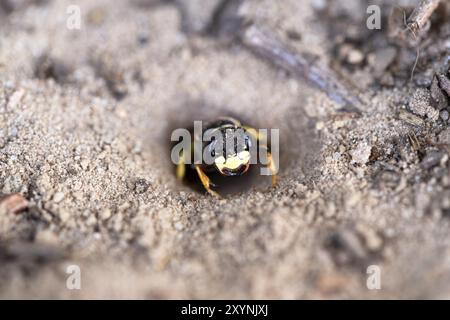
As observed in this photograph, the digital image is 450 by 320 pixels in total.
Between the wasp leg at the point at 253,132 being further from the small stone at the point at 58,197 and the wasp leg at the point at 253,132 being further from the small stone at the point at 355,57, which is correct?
the small stone at the point at 58,197

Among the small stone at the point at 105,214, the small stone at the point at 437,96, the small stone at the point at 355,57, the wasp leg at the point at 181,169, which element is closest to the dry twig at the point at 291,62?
the small stone at the point at 355,57

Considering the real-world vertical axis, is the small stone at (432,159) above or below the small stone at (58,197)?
above

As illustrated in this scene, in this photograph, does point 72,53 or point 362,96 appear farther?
point 72,53

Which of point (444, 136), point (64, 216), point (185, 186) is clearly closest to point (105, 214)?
point (64, 216)

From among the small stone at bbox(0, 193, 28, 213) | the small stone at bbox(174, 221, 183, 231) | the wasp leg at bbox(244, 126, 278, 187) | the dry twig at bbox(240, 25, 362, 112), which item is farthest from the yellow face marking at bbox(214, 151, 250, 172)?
the small stone at bbox(0, 193, 28, 213)

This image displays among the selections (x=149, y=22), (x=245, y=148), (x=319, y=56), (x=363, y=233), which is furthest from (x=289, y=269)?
(x=149, y=22)

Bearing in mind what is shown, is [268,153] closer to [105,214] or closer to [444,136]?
[444,136]
